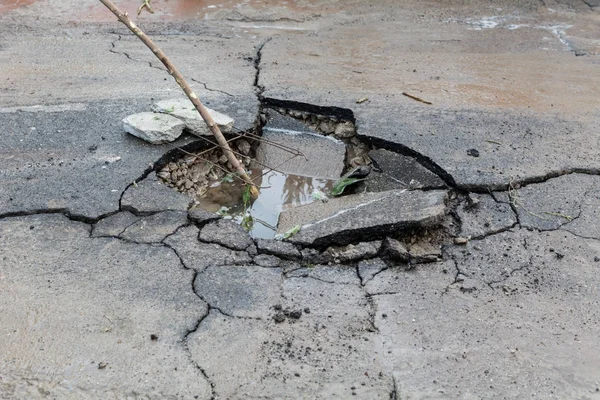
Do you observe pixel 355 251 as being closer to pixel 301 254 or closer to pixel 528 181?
pixel 301 254

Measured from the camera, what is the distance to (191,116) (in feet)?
13.3

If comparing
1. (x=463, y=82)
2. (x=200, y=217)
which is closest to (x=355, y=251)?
(x=200, y=217)

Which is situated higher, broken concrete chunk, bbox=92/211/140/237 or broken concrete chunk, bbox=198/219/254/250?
broken concrete chunk, bbox=198/219/254/250

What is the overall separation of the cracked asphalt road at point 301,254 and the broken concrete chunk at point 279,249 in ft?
0.04

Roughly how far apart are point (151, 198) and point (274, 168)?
1072mm

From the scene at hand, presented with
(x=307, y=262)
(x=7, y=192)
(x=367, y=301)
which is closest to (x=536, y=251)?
(x=367, y=301)

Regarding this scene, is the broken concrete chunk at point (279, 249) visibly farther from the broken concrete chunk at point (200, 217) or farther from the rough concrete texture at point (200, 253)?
the broken concrete chunk at point (200, 217)

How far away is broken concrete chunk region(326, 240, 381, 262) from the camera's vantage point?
3.20 meters

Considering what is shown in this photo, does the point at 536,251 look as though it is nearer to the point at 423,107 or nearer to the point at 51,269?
the point at 423,107

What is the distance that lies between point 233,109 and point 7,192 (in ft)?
5.76

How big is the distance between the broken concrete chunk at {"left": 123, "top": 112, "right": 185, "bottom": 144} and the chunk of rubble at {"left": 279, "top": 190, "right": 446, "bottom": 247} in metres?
1.04

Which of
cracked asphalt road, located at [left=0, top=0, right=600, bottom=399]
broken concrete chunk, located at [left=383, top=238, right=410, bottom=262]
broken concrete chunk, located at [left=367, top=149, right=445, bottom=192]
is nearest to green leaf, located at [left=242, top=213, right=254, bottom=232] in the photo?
cracked asphalt road, located at [left=0, top=0, right=600, bottom=399]

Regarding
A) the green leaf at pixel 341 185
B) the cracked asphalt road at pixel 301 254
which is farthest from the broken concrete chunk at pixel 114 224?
the green leaf at pixel 341 185

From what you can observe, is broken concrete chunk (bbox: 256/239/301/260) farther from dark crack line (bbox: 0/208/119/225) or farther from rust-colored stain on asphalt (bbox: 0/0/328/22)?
rust-colored stain on asphalt (bbox: 0/0/328/22)
